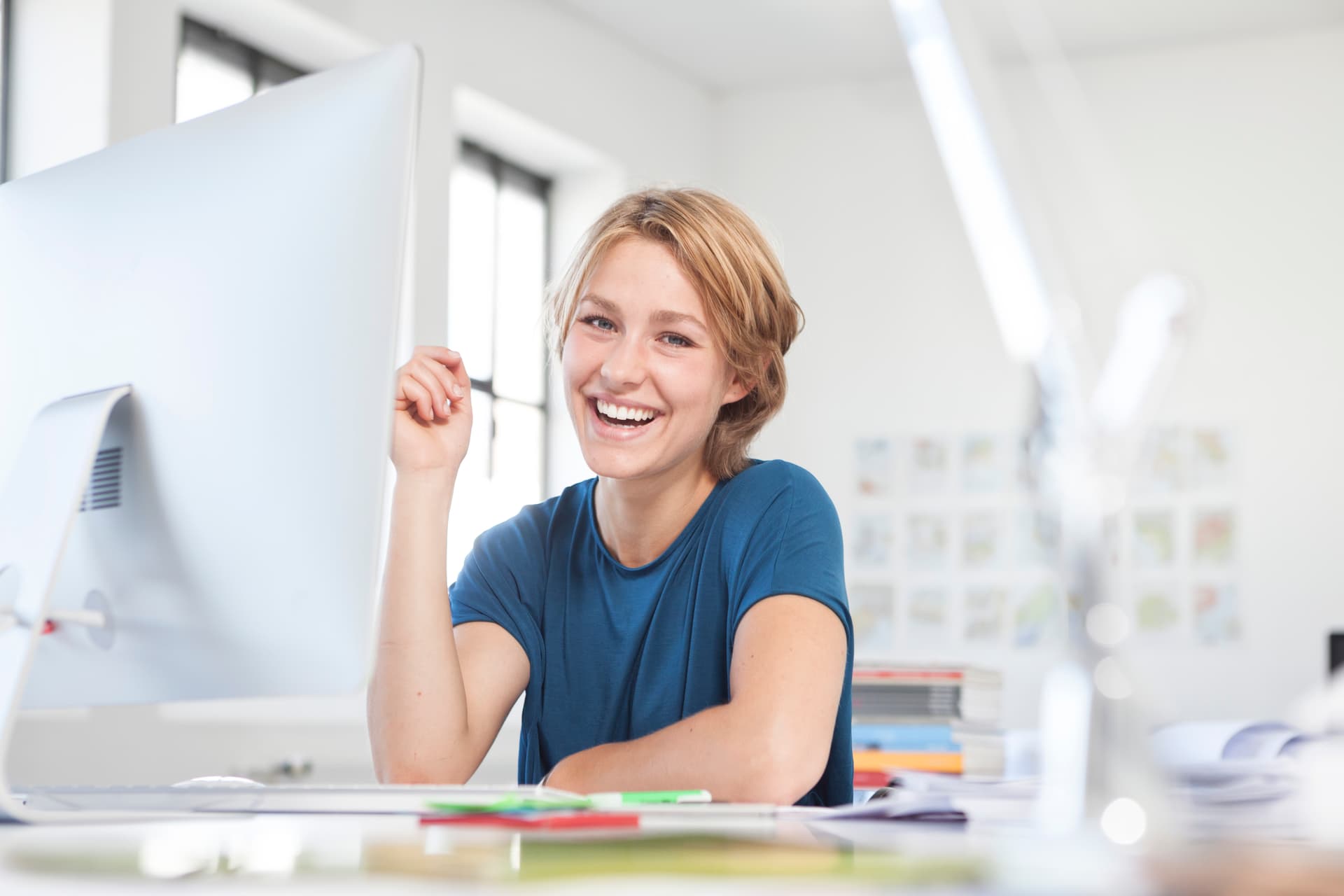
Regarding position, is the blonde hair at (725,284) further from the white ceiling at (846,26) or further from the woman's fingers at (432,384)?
the white ceiling at (846,26)

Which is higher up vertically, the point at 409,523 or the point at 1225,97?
the point at 1225,97

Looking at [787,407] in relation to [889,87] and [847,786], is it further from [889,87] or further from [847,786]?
[847,786]

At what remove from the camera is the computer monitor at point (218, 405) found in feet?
2.23

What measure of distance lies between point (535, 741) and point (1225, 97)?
4.20 metres

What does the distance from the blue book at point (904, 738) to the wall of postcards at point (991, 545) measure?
207cm

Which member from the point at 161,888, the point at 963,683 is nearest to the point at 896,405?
the point at 963,683

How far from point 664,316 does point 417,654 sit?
407 millimetres

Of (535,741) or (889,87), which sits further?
(889,87)

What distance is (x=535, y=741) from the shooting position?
1.39 m

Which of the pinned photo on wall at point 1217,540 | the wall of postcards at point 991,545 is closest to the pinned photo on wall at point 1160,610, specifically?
the wall of postcards at point 991,545

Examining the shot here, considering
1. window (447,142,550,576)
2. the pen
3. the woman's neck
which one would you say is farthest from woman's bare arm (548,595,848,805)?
window (447,142,550,576)

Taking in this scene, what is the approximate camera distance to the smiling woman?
1.19 m

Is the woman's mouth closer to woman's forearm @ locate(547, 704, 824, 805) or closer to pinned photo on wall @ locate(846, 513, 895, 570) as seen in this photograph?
woman's forearm @ locate(547, 704, 824, 805)

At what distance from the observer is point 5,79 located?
10.4ft
